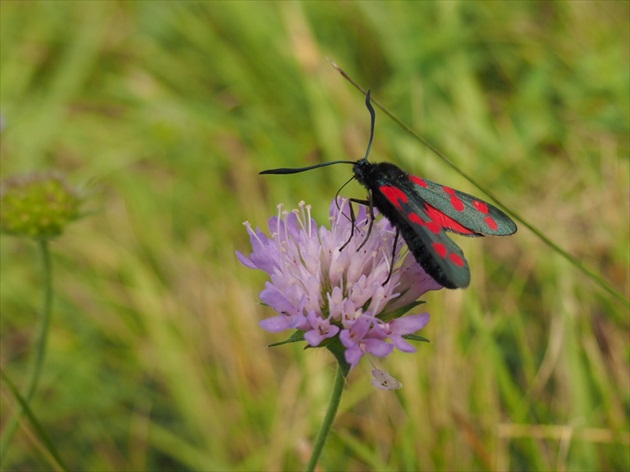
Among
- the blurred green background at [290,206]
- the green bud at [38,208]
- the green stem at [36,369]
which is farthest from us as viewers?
the blurred green background at [290,206]

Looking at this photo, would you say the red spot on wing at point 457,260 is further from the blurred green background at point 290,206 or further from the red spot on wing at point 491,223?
the blurred green background at point 290,206

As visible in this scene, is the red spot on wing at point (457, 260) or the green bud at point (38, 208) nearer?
the red spot on wing at point (457, 260)

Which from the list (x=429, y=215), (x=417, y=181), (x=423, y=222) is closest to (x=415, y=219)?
(x=423, y=222)

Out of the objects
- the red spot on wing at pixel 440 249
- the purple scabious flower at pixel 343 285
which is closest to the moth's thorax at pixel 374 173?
the purple scabious flower at pixel 343 285

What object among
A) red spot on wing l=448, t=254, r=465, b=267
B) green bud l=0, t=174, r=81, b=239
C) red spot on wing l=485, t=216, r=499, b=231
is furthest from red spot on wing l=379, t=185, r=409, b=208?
green bud l=0, t=174, r=81, b=239

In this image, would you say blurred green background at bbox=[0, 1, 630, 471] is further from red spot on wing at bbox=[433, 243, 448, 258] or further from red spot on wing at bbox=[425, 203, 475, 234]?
red spot on wing at bbox=[433, 243, 448, 258]

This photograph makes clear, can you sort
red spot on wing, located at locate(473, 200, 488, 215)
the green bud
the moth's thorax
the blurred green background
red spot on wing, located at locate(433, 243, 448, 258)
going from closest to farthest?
red spot on wing, located at locate(433, 243, 448, 258) → the moth's thorax → red spot on wing, located at locate(473, 200, 488, 215) → the green bud → the blurred green background

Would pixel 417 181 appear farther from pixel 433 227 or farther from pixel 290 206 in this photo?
pixel 290 206
